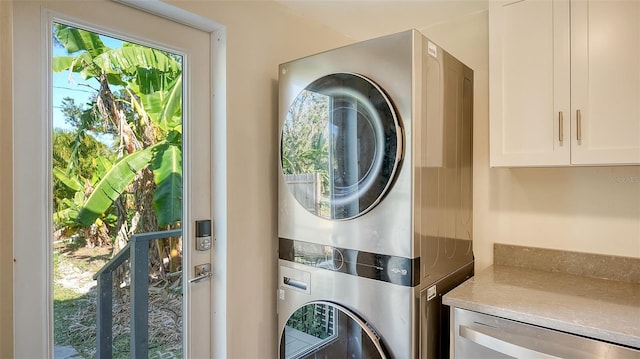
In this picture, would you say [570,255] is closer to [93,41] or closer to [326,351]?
[326,351]

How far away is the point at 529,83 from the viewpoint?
1.49 m

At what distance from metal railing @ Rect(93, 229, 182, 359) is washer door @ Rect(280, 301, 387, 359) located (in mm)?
626

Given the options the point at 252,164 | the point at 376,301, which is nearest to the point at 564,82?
the point at 376,301

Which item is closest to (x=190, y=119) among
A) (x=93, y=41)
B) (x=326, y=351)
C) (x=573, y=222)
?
(x=93, y=41)

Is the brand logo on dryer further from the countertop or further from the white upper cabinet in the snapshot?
the white upper cabinet

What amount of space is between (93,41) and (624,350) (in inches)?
79.9

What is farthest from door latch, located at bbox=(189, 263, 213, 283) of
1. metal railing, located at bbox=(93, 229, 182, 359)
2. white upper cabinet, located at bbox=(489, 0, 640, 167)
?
white upper cabinet, located at bbox=(489, 0, 640, 167)

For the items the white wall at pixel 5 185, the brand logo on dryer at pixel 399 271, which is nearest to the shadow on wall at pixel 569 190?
the brand logo on dryer at pixel 399 271

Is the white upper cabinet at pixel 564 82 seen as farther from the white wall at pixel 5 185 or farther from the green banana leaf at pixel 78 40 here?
the white wall at pixel 5 185

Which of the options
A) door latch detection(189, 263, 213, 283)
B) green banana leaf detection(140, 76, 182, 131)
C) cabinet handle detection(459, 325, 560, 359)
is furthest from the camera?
door latch detection(189, 263, 213, 283)

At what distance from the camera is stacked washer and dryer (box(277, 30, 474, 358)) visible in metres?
1.30

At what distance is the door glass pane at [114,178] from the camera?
1258mm

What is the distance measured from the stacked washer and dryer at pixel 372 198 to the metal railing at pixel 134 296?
0.59 metres

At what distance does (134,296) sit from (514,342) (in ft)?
4.76
